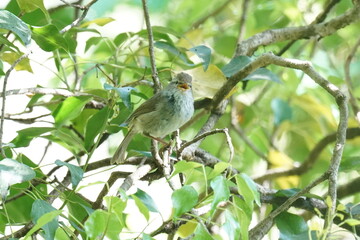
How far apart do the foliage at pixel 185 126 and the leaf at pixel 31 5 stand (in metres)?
0.01

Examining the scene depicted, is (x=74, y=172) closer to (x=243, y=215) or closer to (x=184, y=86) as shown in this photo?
(x=243, y=215)

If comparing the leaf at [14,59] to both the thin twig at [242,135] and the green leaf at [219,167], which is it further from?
the thin twig at [242,135]

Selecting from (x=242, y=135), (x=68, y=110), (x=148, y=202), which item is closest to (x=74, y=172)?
(x=148, y=202)

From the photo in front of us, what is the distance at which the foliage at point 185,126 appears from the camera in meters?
1.76

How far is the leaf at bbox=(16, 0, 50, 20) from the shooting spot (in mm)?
→ 2492

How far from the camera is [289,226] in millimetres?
2324

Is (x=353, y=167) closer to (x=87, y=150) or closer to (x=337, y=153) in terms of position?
(x=337, y=153)

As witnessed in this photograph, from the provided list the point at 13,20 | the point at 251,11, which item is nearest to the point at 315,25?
the point at 251,11

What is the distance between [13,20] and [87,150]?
24.9 inches

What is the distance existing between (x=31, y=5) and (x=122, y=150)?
2.64ft

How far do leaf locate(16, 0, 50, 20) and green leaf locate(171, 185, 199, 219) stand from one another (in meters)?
1.23

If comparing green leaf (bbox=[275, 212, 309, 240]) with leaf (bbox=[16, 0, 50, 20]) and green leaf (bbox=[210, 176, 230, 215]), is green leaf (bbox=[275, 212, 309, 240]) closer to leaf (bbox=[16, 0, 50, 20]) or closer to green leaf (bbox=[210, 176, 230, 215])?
green leaf (bbox=[210, 176, 230, 215])

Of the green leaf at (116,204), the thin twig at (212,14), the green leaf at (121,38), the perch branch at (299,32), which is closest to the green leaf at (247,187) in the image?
the green leaf at (116,204)

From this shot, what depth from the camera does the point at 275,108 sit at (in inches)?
144
